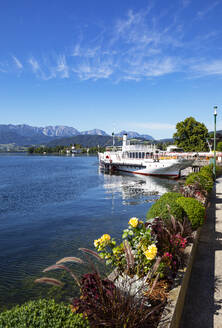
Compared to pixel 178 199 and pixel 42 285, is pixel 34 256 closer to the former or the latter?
pixel 42 285

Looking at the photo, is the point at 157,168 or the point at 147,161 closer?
the point at 157,168

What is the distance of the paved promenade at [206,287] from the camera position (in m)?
4.57

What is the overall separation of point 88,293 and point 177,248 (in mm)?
2790

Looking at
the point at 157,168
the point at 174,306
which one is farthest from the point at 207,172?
the point at 157,168

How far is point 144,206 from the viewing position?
20.8 m

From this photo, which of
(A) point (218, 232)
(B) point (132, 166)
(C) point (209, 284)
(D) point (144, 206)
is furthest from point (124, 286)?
(B) point (132, 166)

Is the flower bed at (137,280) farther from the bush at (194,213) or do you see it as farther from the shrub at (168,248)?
the bush at (194,213)

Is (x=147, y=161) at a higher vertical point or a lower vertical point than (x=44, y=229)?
higher

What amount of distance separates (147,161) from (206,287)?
46.5m

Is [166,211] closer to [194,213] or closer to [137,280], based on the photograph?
[194,213]

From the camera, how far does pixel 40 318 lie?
2.39 metres

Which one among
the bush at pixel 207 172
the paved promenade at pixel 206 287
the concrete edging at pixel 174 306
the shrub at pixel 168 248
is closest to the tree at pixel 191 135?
the bush at pixel 207 172

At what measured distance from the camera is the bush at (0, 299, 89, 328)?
2.34m

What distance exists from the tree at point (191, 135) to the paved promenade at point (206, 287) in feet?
201
